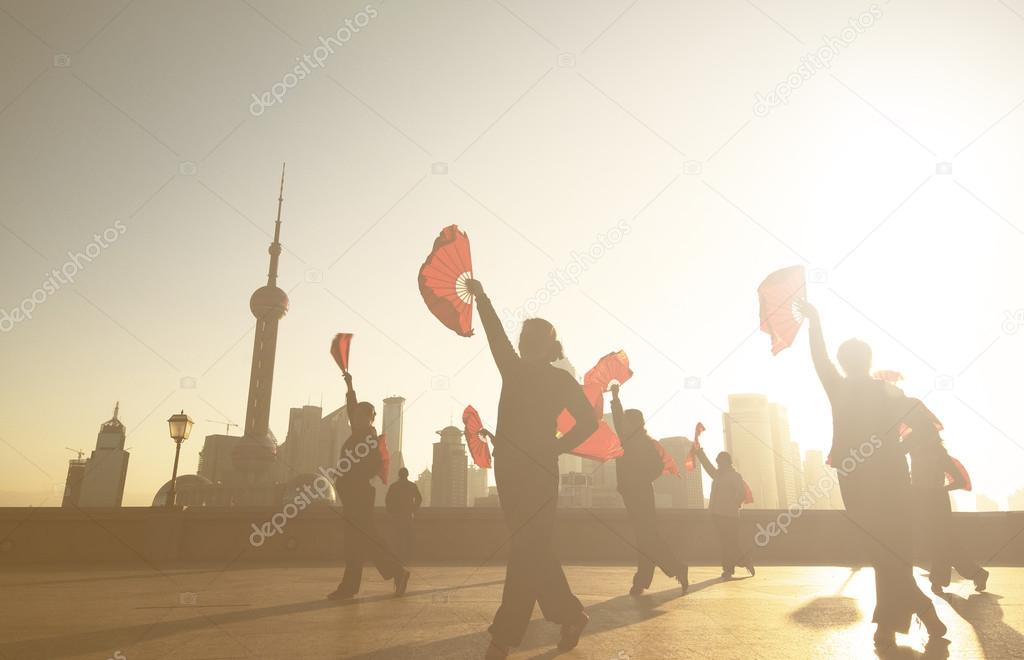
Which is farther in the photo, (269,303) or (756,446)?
(269,303)

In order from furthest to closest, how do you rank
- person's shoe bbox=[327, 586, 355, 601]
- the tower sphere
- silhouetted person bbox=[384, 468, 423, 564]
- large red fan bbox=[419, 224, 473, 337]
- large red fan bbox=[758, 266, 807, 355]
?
the tower sphere, silhouetted person bbox=[384, 468, 423, 564], person's shoe bbox=[327, 586, 355, 601], large red fan bbox=[758, 266, 807, 355], large red fan bbox=[419, 224, 473, 337]

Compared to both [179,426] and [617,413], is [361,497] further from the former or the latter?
[179,426]

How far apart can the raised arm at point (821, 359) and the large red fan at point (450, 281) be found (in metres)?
2.51

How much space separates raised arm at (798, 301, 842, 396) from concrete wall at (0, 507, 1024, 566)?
995 cm

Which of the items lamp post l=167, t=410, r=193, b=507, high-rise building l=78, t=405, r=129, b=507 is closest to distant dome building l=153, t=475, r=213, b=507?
high-rise building l=78, t=405, r=129, b=507

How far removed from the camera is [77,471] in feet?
568

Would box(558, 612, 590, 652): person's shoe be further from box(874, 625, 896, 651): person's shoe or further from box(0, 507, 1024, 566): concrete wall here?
box(0, 507, 1024, 566): concrete wall

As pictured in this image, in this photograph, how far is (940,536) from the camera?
6.86 meters

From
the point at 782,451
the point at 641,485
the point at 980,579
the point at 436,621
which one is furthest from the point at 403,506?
the point at 782,451

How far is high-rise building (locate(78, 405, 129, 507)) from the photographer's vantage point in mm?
126450

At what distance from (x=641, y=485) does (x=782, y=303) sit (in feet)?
10.5

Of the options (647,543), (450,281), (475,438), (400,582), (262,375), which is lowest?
(400,582)

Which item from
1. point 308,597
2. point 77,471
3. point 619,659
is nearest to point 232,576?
point 308,597
